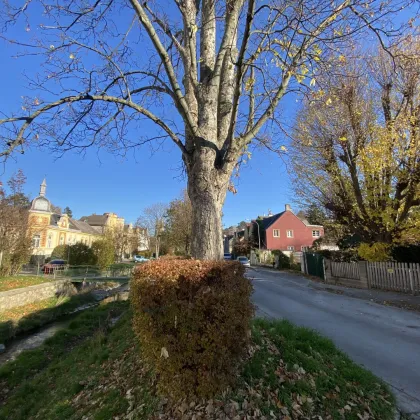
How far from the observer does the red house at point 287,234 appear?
49469 mm

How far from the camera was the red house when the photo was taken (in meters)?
49.5

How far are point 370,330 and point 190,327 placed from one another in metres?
5.86

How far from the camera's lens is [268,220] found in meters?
52.9

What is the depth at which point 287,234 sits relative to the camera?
1964 inches

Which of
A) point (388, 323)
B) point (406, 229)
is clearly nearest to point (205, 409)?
point (388, 323)

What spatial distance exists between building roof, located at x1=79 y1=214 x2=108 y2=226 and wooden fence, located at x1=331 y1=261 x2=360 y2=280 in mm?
64316

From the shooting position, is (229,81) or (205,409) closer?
(205,409)

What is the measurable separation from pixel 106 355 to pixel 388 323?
7092 millimetres

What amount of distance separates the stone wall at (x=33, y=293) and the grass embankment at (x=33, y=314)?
0.26 m

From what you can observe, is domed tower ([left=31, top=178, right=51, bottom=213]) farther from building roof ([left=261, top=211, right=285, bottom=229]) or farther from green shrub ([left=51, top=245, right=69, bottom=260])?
building roof ([left=261, top=211, right=285, bottom=229])

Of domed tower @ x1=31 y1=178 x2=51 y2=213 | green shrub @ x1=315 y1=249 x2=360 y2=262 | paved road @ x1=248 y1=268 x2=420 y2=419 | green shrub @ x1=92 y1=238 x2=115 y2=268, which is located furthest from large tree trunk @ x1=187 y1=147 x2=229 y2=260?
domed tower @ x1=31 y1=178 x2=51 y2=213

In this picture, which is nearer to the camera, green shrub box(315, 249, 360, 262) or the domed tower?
green shrub box(315, 249, 360, 262)

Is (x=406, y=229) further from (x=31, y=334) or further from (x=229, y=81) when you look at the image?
(x=31, y=334)

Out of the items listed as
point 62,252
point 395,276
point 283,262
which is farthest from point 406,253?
point 62,252
